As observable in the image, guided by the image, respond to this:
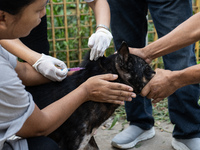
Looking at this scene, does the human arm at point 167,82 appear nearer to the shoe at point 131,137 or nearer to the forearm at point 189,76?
the forearm at point 189,76

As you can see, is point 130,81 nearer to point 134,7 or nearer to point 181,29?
point 181,29

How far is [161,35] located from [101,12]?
0.86 m

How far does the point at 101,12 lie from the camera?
3.59 meters

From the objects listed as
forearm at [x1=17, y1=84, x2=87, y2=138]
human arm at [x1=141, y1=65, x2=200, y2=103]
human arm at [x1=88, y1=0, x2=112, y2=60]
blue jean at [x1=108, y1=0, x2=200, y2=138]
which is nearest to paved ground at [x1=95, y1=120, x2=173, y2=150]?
blue jean at [x1=108, y1=0, x2=200, y2=138]

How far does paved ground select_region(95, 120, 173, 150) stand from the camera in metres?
4.18

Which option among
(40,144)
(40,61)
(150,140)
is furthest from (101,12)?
(150,140)

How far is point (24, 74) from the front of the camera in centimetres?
307

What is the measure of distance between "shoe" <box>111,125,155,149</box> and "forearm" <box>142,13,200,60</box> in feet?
4.35

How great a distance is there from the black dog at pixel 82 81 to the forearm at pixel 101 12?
501mm

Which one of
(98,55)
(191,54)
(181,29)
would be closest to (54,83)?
(98,55)

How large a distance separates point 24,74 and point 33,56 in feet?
0.72

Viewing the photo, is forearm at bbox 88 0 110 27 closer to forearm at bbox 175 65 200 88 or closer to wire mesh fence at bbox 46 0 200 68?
forearm at bbox 175 65 200 88

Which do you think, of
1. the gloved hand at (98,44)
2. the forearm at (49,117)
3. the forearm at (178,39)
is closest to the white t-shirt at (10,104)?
the forearm at (49,117)

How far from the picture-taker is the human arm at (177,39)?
3.12 meters
